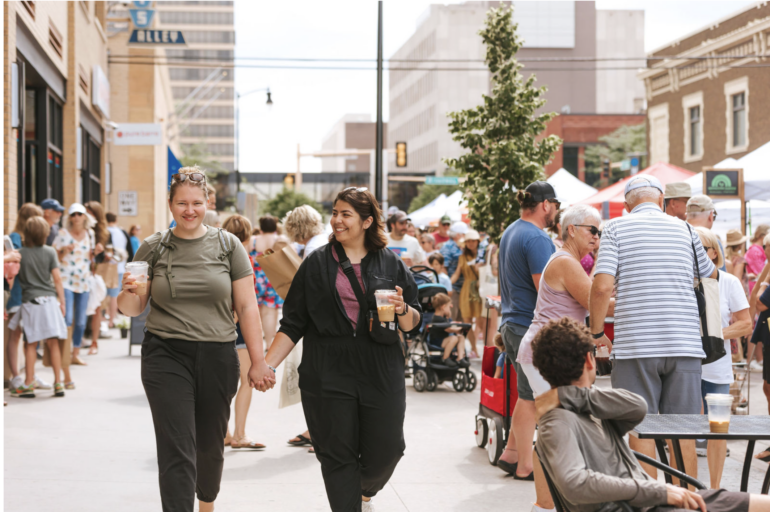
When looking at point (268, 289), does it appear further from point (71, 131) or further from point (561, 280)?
point (71, 131)

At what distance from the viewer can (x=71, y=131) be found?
62.5ft

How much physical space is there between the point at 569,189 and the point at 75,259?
11937mm

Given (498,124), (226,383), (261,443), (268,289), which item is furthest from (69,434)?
(498,124)

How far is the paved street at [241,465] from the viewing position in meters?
6.07

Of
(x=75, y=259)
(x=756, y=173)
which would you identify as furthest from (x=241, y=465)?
(x=756, y=173)

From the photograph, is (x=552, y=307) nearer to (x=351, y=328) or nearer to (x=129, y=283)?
(x=351, y=328)

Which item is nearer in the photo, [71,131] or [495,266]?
[495,266]

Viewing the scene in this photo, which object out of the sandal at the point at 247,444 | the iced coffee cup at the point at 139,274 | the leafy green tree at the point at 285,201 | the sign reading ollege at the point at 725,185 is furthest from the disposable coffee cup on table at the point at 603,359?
the leafy green tree at the point at 285,201

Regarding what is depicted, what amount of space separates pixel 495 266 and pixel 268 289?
4.46 meters

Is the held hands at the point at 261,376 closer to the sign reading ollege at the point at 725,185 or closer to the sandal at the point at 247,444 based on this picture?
the sandal at the point at 247,444

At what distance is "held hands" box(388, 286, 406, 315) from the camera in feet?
15.0

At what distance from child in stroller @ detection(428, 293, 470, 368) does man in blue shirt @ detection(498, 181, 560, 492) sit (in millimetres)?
4426

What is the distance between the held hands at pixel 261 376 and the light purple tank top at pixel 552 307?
1.68 m

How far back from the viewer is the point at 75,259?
38.0 ft
